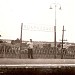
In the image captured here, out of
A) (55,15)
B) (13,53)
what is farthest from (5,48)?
(55,15)

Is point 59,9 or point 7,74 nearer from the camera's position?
point 7,74

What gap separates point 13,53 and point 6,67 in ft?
29.4

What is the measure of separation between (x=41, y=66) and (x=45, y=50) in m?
10.2

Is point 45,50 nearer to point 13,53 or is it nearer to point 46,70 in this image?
point 13,53

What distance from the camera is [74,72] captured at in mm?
9914

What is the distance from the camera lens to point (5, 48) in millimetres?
18469

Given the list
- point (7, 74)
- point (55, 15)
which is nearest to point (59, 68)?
point (7, 74)

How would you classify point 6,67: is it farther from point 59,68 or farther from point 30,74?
point 59,68

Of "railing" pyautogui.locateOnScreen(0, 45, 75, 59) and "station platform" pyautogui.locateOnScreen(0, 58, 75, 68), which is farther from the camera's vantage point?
"railing" pyautogui.locateOnScreen(0, 45, 75, 59)

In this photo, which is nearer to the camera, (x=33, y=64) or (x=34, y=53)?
(x=33, y=64)

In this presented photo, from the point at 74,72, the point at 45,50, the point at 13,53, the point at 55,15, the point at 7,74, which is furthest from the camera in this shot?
the point at 55,15

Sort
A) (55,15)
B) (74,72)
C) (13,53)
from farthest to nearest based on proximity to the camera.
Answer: (55,15) → (13,53) → (74,72)

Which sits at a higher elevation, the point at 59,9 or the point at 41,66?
the point at 59,9

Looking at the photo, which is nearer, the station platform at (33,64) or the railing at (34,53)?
the station platform at (33,64)
